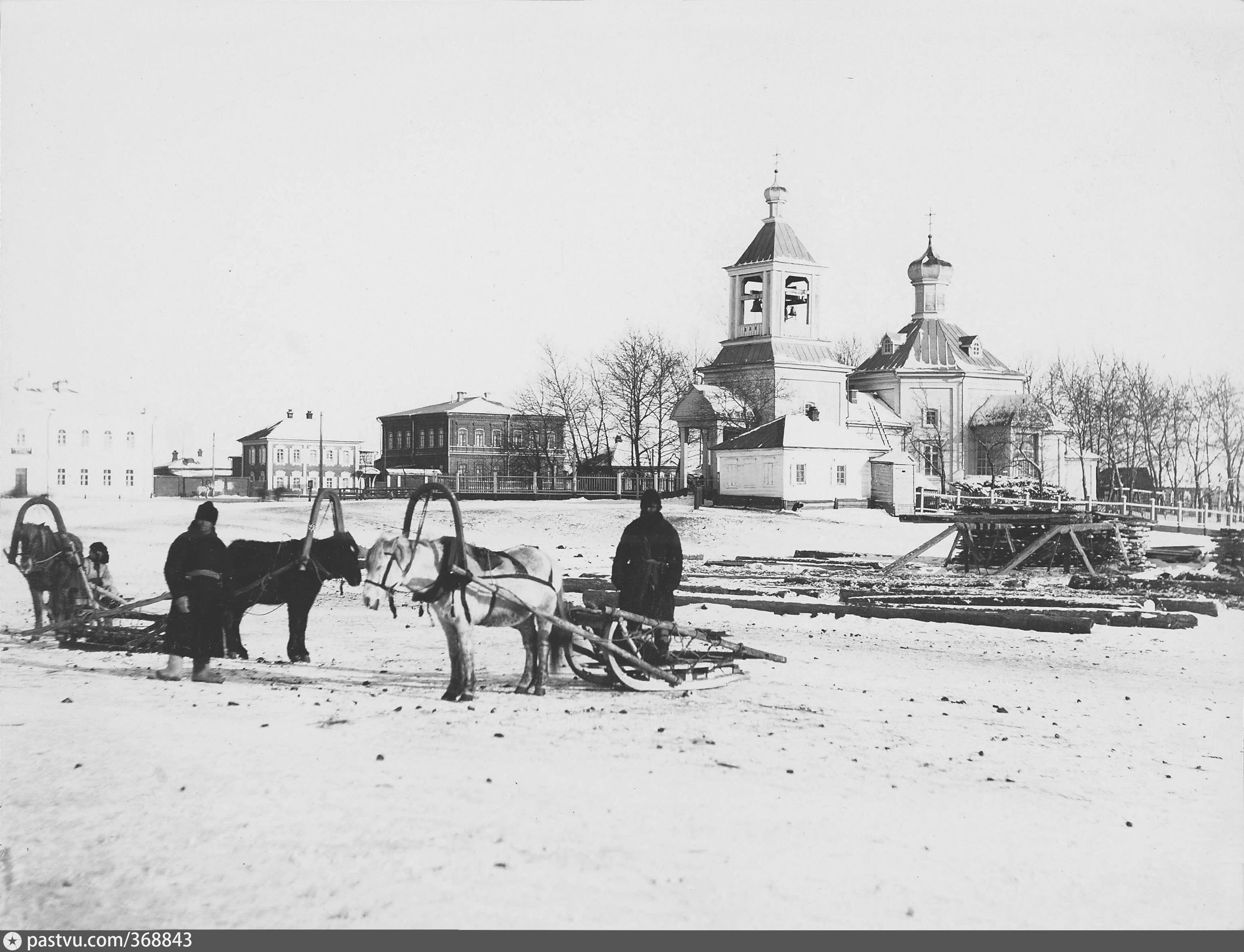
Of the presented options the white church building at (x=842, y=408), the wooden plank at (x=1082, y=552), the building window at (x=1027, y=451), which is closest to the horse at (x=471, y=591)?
the wooden plank at (x=1082, y=552)

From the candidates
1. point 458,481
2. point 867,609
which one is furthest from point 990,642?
point 458,481

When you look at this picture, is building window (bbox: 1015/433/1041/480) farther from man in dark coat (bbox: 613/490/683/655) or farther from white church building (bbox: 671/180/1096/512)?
man in dark coat (bbox: 613/490/683/655)

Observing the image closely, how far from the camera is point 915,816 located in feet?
20.2

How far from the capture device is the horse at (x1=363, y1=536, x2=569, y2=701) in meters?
8.04

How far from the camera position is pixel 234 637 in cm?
1023

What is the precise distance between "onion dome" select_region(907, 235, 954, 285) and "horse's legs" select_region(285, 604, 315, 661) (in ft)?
180

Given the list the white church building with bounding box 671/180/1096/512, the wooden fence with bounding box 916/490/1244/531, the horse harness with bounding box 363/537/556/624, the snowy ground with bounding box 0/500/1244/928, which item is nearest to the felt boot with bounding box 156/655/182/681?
the snowy ground with bounding box 0/500/1244/928

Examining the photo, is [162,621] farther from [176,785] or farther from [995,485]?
[995,485]

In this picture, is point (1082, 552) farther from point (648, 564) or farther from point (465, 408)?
point (648, 564)

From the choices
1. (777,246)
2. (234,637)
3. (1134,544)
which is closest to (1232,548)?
(1134,544)

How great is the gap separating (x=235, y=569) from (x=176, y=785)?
3526mm

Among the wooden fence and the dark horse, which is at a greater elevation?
the wooden fence

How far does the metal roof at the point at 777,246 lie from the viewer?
4878 cm

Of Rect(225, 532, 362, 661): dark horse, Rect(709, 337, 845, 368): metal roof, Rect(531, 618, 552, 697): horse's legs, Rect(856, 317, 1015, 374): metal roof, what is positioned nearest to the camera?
Rect(531, 618, 552, 697): horse's legs
